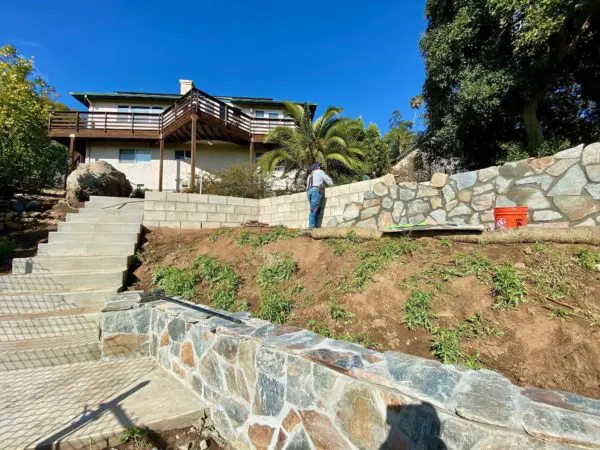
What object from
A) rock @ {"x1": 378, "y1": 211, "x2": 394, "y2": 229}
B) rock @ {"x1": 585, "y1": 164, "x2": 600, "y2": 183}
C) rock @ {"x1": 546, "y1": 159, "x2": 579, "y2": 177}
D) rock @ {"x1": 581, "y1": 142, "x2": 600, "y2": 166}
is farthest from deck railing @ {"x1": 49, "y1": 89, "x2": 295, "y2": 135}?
rock @ {"x1": 585, "y1": 164, "x2": 600, "y2": 183}

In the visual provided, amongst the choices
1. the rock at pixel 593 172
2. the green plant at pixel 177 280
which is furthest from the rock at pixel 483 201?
the green plant at pixel 177 280

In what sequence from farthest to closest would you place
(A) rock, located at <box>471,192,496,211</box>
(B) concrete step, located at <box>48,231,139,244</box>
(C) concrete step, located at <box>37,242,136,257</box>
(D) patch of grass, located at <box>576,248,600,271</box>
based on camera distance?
1. (B) concrete step, located at <box>48,231,139,244</box>
2. (C) concrete step, located at <box>37,242,136,257</box>
3. (A) rock, located at <box>471,192,496,211</box>
4. (D) patch of grass, located at <box>576,248,600,271</box>

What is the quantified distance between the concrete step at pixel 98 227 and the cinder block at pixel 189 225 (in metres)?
1.15

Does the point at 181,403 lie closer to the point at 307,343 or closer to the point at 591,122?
the point at 307,343

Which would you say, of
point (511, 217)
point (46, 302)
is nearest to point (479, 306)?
point (511, 217)

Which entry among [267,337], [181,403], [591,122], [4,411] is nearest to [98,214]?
[4,411]

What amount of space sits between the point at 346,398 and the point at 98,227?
20.9 ft

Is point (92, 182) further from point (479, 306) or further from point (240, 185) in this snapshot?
point (479, 306)

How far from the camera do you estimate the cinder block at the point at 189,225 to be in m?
7.74

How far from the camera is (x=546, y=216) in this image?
474 cm

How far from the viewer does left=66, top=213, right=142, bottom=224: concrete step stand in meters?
6.55

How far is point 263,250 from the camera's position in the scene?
518 cm

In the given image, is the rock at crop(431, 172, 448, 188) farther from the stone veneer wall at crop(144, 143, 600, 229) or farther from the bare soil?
the bare soil

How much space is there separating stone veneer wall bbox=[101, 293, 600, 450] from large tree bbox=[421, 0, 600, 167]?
740 centimetres
